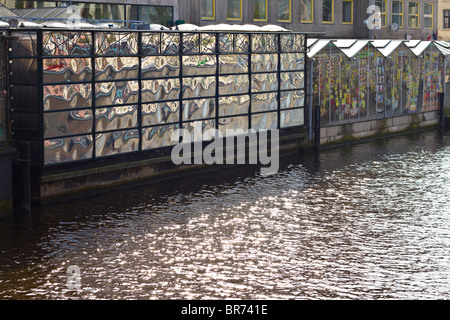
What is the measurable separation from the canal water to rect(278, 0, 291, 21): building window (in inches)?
999

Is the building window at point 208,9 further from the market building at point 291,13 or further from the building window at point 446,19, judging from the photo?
the building window at point 446,19

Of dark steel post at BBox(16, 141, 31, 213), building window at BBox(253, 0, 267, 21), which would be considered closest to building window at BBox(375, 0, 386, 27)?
building window at BBox(253, 0, 267, 21)

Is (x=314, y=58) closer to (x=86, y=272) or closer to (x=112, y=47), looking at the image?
(x=112, y=47)

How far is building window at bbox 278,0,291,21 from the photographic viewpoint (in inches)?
1854

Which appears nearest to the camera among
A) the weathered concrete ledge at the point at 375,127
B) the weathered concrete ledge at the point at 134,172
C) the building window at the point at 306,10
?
the weathered concrete ledge at the point at 134,172

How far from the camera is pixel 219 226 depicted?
16406mm

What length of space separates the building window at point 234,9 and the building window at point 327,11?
1027 cm

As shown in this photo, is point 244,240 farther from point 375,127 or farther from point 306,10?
point 306,10

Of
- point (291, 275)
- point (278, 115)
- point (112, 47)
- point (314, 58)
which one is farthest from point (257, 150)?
point (291, 275)

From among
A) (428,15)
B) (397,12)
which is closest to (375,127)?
(397,12)

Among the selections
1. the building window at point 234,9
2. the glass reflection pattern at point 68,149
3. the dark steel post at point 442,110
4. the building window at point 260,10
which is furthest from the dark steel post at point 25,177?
the building window at point 260,10

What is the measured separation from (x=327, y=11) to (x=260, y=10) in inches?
340

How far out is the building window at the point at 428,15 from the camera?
66.3 metres
